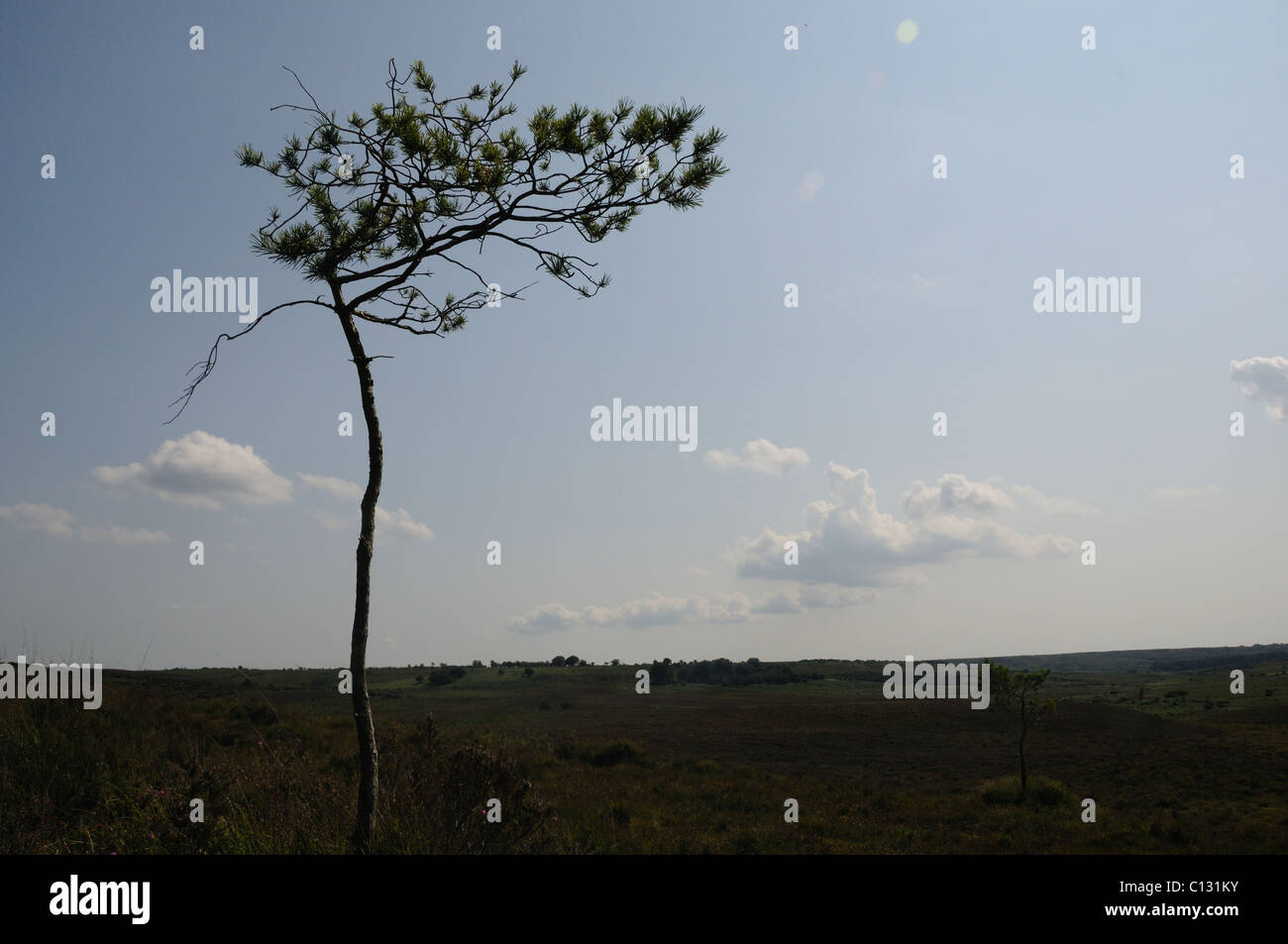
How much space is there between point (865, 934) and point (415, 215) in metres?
6.19

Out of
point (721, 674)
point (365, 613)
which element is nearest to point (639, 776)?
point (365, 613)

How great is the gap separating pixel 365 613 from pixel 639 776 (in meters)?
21.4

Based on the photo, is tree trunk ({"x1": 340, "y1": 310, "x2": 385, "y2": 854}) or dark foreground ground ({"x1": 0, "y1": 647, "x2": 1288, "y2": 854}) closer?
tree trunk ({"x1": 340, "y1": 310, "x2": 385, "y2": 854})

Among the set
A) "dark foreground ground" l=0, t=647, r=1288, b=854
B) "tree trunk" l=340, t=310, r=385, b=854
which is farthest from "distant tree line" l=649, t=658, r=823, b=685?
"tree trunk" l=340, t=310, r=385, b=854

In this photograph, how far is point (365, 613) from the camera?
20.2 ft

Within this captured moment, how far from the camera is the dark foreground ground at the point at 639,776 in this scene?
684cm

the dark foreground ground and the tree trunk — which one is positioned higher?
the tree trunk

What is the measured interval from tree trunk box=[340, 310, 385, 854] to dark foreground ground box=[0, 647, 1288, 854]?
0.30 metres

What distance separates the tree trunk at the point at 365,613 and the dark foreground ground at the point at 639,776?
299mm

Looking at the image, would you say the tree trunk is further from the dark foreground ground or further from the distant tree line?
the distant tree line

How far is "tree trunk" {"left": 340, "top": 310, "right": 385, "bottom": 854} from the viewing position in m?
5.92

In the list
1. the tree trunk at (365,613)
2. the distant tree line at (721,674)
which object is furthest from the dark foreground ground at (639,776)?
the distant tree line at (721,674)

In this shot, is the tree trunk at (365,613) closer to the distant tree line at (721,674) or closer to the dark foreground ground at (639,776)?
the dark foreground ground at (639,776)

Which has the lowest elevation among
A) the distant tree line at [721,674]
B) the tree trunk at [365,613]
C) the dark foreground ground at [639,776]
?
the distant tree line at [721,674]
